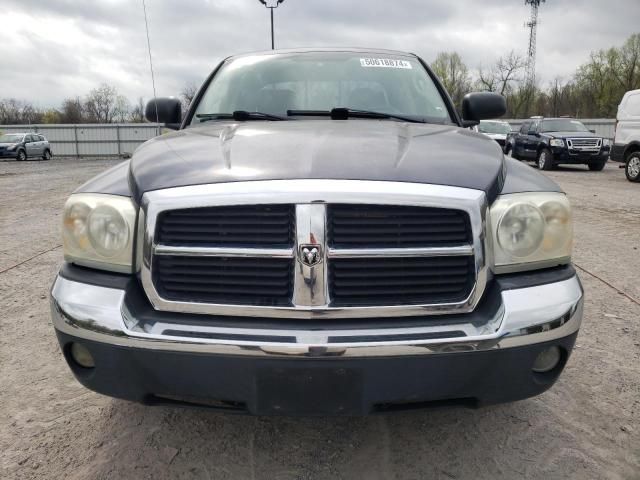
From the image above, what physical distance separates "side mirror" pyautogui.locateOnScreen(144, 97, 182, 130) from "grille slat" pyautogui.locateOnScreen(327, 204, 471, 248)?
85.0 inches

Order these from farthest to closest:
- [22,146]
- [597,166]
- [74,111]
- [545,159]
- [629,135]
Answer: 1. [74,111]
2. [22,146]
3. [597,166]
4. [545,159]
5. [629,135]

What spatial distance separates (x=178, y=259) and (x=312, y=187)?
0.51m

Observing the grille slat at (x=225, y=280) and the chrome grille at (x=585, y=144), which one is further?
the chrome grille at (x=585, y=144)

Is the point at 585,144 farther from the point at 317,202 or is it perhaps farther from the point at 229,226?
the point at 229,226

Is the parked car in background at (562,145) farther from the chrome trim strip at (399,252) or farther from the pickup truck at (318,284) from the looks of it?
the chrome trim strip at (399,252)

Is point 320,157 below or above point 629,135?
above

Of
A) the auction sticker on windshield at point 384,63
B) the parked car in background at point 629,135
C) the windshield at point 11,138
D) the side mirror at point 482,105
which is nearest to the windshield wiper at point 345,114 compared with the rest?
the auction sticker on windshield at point 384,63

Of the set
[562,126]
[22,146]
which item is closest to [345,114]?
[562,126]

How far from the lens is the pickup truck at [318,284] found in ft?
5.29

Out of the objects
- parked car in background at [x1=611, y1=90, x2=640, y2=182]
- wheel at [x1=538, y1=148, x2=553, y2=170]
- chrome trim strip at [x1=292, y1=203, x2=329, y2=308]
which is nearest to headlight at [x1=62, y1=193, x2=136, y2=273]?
chrome trim strip at [x1=292, y1=203, x2=329, y2=308]

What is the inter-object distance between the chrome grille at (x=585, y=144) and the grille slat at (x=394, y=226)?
16.5 metres

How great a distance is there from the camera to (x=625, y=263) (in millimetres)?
5121

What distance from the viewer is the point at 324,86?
9.75ft

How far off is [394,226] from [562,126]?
58.6 ft
